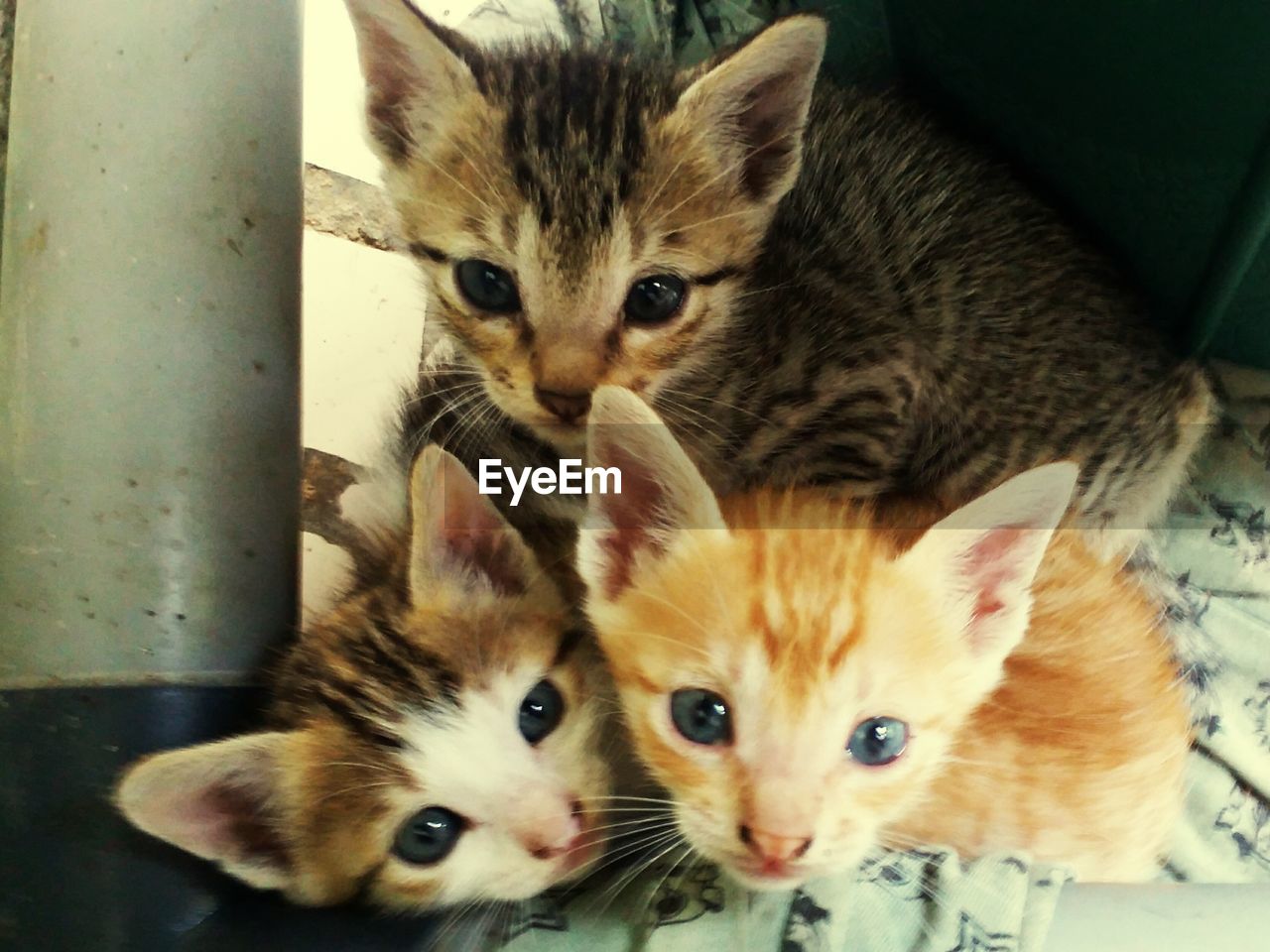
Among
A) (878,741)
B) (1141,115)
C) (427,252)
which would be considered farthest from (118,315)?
(1141,115)

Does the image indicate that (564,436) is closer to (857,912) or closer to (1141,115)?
(857,912)

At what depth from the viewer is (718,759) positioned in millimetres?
486

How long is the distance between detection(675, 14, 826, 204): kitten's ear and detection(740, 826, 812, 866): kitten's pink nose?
40 centimetres

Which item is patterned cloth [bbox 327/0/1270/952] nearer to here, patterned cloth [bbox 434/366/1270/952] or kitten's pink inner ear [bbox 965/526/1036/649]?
patterned cloth [bbox 434/366/1270/952]

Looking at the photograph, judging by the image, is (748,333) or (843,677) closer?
(843,677)

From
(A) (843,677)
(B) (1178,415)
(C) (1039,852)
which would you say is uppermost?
(B) (1178,415)

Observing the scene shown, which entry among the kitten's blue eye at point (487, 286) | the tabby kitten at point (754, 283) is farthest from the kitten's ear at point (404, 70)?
the kitten's blue eye at point (487, 286)

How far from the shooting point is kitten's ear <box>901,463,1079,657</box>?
0.48 meters

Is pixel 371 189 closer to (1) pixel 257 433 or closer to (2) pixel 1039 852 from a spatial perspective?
(1) pixel 257 433

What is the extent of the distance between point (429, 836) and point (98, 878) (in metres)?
0.18

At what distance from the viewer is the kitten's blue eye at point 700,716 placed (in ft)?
1.62

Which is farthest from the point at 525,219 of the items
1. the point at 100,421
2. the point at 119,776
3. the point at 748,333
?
the point at 119,776

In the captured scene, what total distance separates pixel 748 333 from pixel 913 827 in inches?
12.8

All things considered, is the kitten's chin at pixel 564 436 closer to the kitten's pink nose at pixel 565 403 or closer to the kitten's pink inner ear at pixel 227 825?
the kitten's pink nose at pixel 565 403
